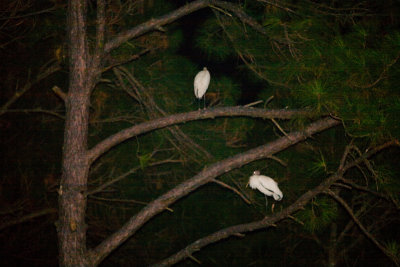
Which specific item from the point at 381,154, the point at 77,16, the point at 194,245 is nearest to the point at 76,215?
the point at 194,245

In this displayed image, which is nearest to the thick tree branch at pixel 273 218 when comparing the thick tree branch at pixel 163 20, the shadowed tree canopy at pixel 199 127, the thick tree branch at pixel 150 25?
the shadowed tree canopy at pixel 199 127

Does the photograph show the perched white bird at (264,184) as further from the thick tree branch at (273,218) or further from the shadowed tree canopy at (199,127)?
the thick tree branch at (273,218)

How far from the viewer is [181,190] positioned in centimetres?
117

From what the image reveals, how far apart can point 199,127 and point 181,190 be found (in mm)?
662

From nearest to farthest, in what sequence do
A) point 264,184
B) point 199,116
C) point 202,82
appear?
1. point 199,116
2. point 264,184
3. point 202,82

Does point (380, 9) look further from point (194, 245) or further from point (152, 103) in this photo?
point (194, 245)

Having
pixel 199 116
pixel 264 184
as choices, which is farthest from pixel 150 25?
pixel 264 184

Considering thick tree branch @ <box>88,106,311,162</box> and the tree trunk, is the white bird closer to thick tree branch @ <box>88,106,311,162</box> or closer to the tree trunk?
thick tree branch @ <box>88,106,311,162</box>

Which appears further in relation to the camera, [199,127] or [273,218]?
[199,127]

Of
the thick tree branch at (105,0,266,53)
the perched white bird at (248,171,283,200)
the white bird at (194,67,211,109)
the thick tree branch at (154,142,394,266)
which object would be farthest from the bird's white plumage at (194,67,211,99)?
the thick tree branch at (154,142,394,266)

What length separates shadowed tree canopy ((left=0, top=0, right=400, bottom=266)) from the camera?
105 cm

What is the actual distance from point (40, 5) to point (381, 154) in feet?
7.22

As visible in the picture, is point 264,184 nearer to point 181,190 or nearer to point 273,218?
point 273,218

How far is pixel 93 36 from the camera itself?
1.55 meters
